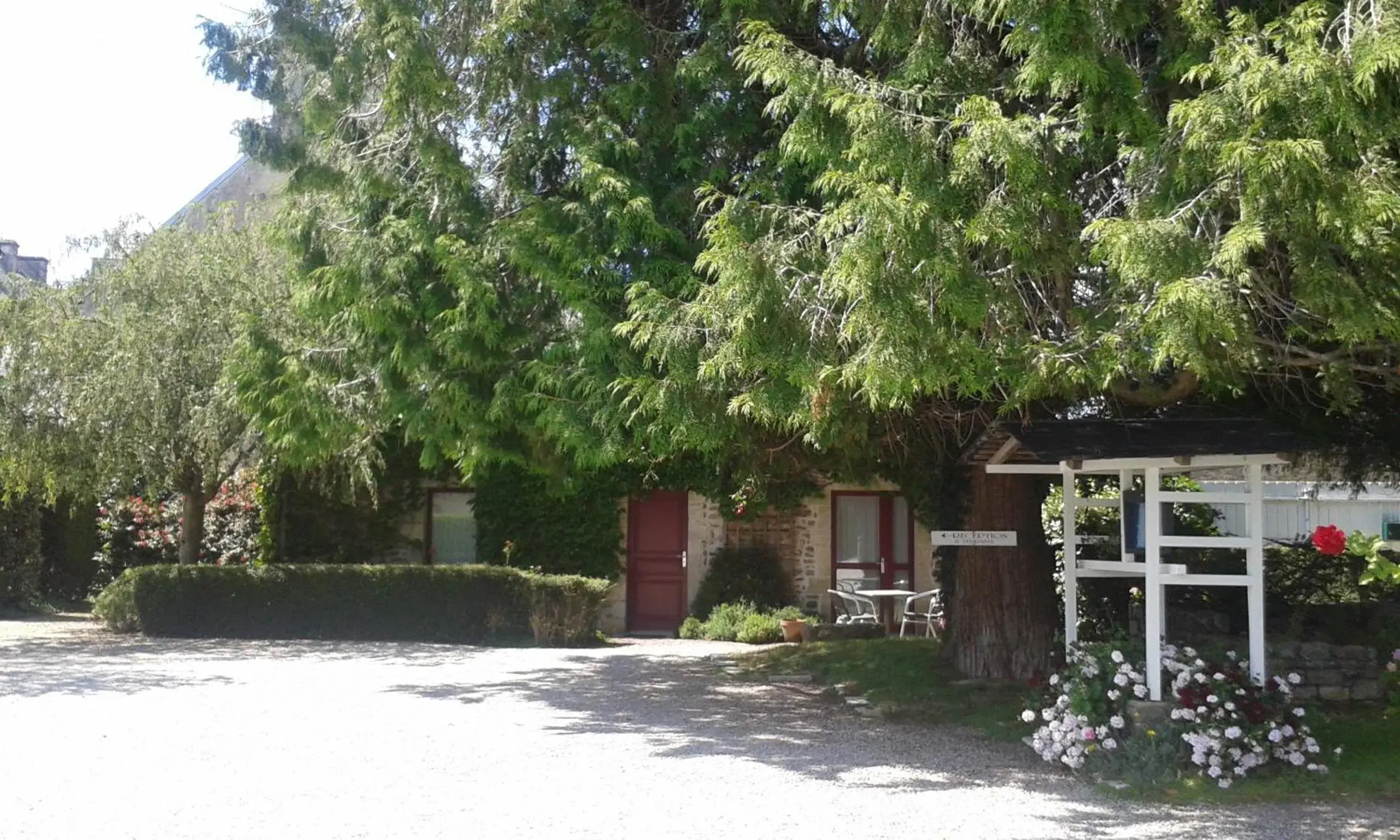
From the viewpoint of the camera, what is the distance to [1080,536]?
13.2 metres

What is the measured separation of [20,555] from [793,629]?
40.1ft

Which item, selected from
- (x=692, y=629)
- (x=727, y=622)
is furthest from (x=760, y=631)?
(x=692, y=629)

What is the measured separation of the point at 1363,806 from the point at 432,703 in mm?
6672

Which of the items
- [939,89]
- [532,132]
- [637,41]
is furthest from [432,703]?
[939,89]

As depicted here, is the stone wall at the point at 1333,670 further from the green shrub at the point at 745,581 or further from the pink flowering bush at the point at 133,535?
the pink flowering bush at the point at 133,535

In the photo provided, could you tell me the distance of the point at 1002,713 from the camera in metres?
9.75

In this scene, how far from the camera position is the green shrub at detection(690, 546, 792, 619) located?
682 inches

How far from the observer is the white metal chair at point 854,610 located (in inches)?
631

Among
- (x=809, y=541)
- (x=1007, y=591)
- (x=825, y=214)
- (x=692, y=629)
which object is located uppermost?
(x=825, y=214)

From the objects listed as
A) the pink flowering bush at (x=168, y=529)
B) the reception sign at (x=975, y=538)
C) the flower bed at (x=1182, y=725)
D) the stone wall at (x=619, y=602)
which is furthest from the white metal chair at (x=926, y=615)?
the pink flowering bush at (x=168, y=529)

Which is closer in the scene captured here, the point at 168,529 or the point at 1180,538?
the point at 1180,538

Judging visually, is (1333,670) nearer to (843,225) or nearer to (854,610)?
(843,225)

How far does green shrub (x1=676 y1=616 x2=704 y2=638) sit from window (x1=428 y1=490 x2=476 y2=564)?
3.47 m

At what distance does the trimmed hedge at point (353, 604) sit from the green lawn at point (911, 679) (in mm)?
2981
